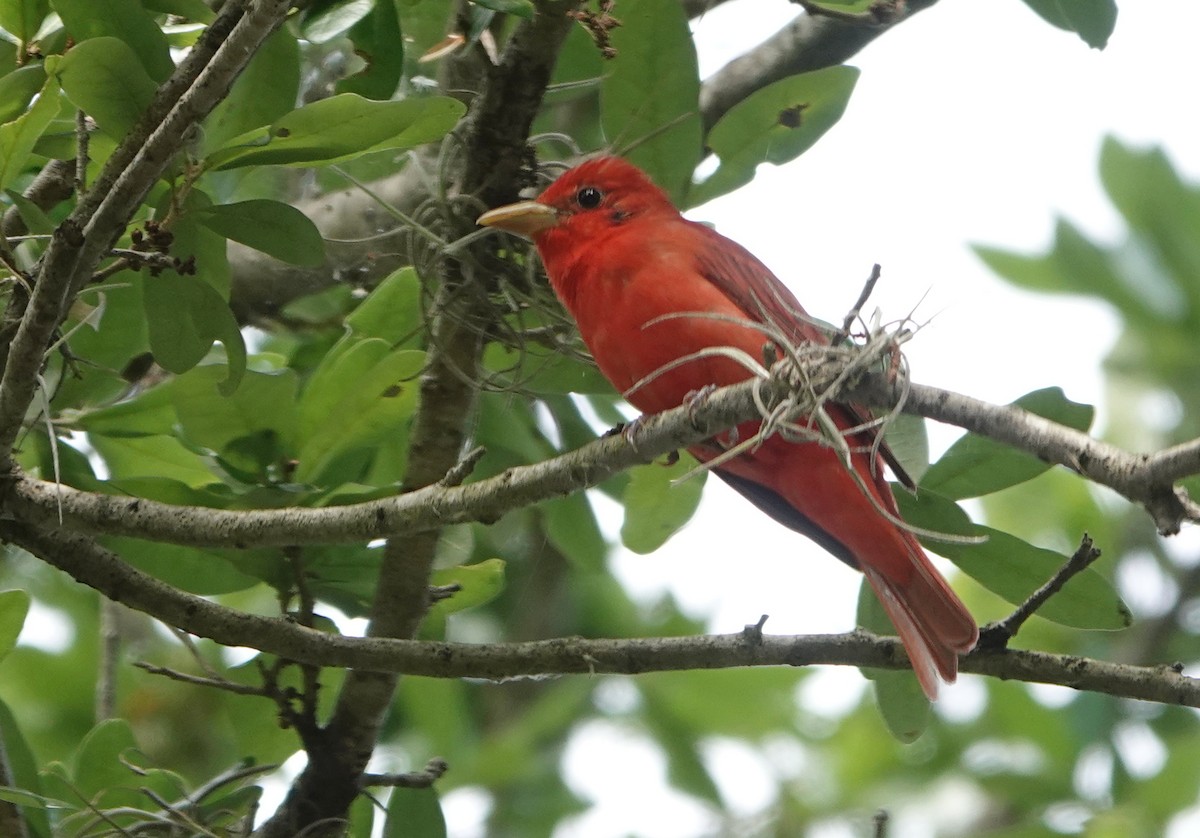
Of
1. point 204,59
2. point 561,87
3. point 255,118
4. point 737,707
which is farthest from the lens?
point 737,707

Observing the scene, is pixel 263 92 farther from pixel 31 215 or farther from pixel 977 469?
pixel 977 469

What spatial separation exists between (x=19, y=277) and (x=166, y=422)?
821mm

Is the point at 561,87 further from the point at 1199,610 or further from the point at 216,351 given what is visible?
the point at 1199,610

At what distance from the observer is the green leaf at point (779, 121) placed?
10.9ft

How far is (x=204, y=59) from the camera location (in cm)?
232

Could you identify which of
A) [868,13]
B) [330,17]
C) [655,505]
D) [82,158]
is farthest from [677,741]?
[82,158]

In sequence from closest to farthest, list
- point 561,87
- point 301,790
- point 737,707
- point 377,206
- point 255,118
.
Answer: point 255,118, point 301,790, point 561,87, point 377,206, point 737,707

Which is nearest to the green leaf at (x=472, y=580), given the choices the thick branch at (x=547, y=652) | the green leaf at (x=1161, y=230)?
the thick branch at (x=547, y=652)

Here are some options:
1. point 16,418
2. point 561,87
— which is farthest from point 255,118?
point 561,87

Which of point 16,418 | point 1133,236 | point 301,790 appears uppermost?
point 1133,236

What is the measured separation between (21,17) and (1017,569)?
2.24 m

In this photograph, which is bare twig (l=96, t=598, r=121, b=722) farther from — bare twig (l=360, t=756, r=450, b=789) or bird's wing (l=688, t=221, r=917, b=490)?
bird's wing (l=688, t=221, r=917, b=490)

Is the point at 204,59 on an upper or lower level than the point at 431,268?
lower

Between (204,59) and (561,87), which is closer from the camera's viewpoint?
(204,59)
